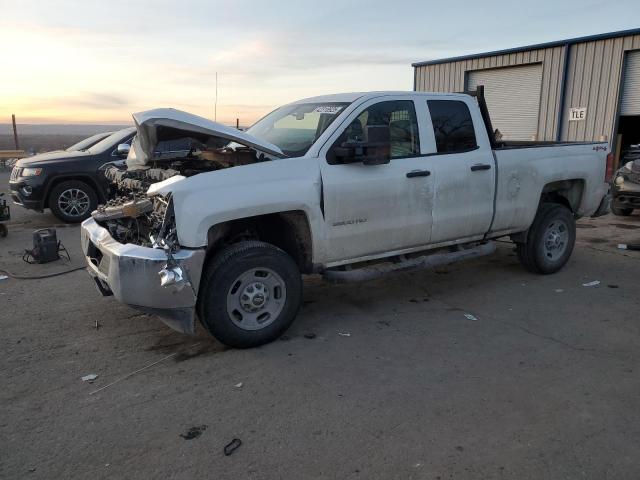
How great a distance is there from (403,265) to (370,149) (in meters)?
1.21

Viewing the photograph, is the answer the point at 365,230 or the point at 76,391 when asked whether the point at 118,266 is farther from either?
the point at 365,230

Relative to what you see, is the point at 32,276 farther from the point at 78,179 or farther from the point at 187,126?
the point at 78,179

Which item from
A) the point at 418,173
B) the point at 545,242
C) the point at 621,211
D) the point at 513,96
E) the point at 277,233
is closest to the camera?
the point at 277,233

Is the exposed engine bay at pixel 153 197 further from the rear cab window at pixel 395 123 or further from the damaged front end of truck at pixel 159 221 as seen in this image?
the rear cab window at pixel 395 123

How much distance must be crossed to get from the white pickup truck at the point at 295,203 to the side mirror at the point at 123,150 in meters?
3.76

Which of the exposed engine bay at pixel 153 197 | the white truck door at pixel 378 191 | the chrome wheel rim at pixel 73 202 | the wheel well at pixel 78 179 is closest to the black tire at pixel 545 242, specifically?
the white truck door at pixel 378 191

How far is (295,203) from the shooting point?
169 inches

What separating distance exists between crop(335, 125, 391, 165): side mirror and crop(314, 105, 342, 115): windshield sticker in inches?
19.5

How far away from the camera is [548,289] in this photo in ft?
19.4

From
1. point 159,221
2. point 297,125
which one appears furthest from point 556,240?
point 159,221

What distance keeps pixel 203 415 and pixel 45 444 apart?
2.89 feet

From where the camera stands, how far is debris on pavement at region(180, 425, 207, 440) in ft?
10.2

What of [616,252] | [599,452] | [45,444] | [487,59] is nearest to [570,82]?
[487,59]

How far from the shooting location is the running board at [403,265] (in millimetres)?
4672
